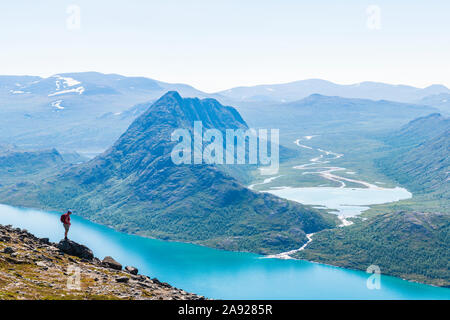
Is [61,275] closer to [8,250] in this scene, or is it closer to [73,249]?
[8,250]

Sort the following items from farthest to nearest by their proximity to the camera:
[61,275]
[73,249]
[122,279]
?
[73,249] → [122,279] → [61,275]

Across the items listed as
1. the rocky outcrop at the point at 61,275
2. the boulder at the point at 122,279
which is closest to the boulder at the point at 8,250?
the rocky outcrop at the point at 61,275

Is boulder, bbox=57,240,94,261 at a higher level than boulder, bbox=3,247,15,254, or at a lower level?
lower

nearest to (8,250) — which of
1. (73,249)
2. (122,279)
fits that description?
Result: (73,249)

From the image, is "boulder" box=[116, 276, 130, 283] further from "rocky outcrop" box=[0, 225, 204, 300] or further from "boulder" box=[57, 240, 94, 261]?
"boulder" box=[57, 240, 94, 261]

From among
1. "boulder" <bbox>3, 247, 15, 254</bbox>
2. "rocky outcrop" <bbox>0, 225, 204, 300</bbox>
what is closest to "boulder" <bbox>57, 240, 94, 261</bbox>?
"rocky outcrop" <bbox>0, 225, 204, 300</bbox>
